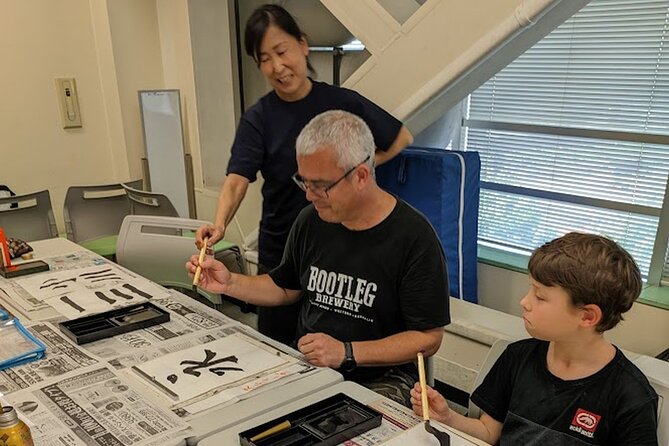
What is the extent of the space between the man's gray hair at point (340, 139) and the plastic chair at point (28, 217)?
2.02 metres

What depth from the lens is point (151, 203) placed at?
2.79m

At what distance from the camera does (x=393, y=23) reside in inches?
85.2

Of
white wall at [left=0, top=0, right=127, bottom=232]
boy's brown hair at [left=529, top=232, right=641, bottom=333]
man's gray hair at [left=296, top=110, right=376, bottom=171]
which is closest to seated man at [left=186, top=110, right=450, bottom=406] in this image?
man's gray hair at [left=296, top=110, right=376, bottom=171]

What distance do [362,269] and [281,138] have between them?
657 millimetres

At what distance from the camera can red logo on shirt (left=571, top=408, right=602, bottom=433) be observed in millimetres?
993

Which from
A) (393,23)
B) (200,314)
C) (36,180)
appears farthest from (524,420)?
(36,180)

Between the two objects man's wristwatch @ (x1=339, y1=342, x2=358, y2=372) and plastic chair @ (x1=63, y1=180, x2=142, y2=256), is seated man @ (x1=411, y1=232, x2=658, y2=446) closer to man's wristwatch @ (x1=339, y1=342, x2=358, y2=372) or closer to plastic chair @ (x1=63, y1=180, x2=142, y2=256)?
man's wristwatch @ (x1=339, y1=342, x2=358, y2=372)

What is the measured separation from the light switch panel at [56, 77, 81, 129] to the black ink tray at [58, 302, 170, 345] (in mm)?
2335

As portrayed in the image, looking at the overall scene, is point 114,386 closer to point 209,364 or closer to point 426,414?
point 209,364

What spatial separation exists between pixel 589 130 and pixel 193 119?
88.4 inches

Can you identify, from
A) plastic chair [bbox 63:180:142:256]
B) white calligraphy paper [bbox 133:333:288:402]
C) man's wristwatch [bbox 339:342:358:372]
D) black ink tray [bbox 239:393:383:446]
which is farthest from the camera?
plastic chair [bbox 63:180:142:256]

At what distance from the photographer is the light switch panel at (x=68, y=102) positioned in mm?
3309

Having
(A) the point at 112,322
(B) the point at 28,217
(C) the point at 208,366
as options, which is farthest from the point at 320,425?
(B) the point at 28,217

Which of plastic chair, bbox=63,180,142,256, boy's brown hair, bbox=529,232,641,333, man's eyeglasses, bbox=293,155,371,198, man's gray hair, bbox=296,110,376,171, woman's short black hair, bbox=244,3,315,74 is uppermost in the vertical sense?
woman's short black hair, bbox=244,3,315,74
